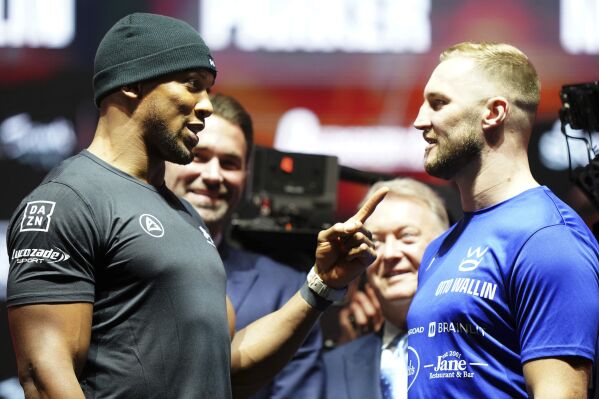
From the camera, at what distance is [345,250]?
2559mm

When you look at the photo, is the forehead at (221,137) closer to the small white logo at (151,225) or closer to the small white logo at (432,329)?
the small white logo at (151,225)

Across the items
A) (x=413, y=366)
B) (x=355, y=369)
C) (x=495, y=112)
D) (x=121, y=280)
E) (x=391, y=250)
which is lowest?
(x=355, y=369)

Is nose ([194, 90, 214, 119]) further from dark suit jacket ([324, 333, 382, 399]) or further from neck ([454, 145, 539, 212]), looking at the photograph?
dark suit jacket ([324, 333, 382, 399])

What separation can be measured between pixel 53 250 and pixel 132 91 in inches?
17.6

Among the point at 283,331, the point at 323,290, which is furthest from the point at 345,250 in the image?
the point at 283,331

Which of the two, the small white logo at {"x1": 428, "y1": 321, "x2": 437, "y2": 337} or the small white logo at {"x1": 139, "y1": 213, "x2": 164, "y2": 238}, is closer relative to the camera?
the small white logo at {"x1": 139, "y1": 213, "x2": 164, "y2": 238}

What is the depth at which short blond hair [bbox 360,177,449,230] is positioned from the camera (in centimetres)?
341

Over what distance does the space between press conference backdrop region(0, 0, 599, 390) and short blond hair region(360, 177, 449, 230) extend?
108cm

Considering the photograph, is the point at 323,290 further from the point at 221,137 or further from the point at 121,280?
the point at 221,137

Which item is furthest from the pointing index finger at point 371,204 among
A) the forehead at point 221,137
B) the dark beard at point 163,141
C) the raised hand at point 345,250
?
the forehead at point 221,137

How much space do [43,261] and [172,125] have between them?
0.46m

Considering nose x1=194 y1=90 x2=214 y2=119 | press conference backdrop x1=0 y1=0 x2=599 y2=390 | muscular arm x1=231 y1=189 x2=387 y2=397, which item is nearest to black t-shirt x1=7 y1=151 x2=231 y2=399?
nose x1=194 y1=90 x2=214 y2=119

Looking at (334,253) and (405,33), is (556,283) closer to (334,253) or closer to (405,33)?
(334,253)

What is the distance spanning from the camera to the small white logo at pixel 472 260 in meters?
2.29
